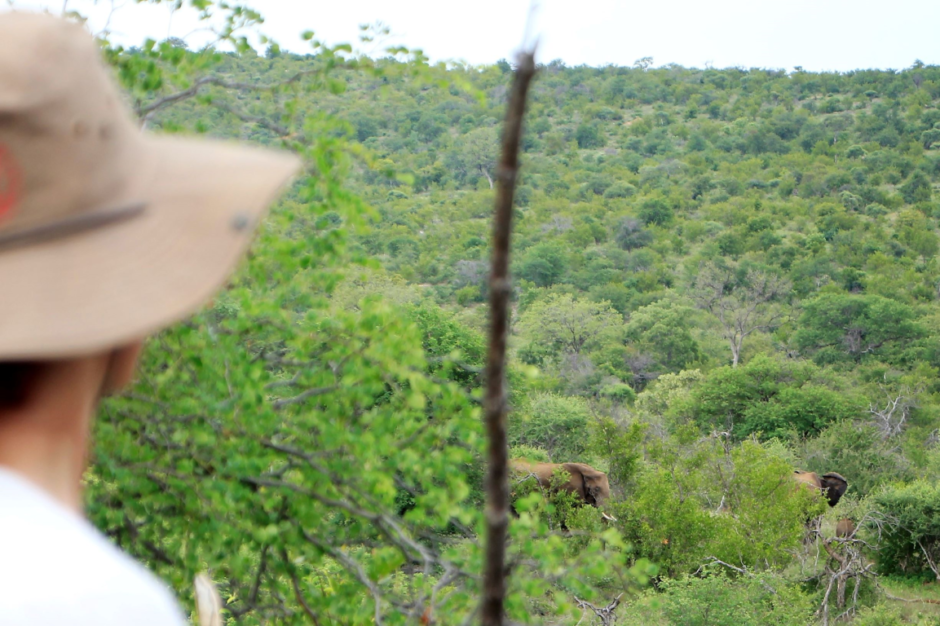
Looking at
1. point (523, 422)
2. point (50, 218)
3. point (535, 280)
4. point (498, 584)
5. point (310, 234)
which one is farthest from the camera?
point (535, 280)

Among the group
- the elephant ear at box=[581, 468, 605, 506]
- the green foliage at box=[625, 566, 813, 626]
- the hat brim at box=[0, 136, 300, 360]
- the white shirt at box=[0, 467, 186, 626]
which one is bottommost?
the elephant ear at box=[581, 468, 605, 506]

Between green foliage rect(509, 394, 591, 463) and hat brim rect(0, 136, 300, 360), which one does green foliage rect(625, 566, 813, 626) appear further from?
hat brim rect(0, 136, 300, 360)

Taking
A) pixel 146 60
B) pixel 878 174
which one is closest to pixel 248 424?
pixel 146 60

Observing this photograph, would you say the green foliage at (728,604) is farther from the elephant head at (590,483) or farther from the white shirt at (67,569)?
the white shirt at (67,569)

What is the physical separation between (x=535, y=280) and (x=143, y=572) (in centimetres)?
3311

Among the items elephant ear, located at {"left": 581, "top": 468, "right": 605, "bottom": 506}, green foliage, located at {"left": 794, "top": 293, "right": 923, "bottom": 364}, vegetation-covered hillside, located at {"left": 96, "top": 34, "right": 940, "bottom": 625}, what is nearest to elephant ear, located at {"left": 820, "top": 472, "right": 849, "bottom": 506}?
vegetation-covered hillside, located at {"left": 96, "top": 34, "right": 940, "bottom": 625}

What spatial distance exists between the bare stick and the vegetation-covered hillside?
0.36 ft

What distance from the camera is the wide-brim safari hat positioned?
2.21 ft

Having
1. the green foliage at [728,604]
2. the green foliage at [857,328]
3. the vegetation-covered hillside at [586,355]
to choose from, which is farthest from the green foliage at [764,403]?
the green foliage at [728,604]

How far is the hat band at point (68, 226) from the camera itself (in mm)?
689

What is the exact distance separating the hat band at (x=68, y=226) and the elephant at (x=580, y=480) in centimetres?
1247

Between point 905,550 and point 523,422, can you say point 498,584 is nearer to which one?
point 905,550

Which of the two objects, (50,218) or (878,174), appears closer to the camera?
(50,218)

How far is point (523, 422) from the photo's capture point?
54.7 feet
